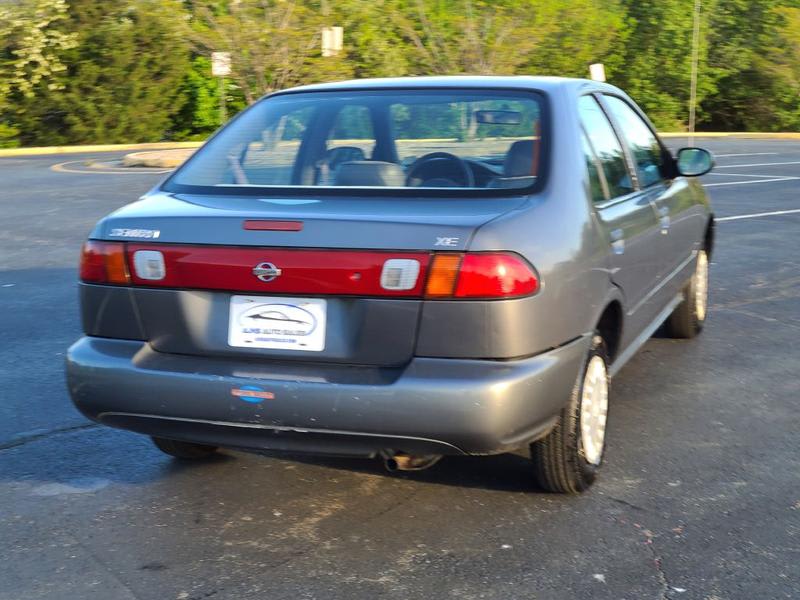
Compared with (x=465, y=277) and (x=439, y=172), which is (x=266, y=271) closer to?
(x=465, y=277)

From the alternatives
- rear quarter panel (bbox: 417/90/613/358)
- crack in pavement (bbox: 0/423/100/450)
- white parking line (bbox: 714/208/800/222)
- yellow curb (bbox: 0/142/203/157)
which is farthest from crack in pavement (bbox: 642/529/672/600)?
yellow curb (bbox: 0/142/203/157)

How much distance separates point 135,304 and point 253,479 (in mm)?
968

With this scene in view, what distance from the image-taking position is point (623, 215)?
4613 millimetres

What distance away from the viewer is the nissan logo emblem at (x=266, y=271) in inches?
143

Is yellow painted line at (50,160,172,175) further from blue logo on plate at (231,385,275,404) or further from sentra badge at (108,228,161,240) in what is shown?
blue logo on plate at (231,385,275,404)

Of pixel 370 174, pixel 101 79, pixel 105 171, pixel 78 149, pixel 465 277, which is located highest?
pixel 370 174

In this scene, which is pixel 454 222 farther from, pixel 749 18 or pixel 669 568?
pixel 749 18

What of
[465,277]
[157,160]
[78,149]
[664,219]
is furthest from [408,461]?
[78,149]

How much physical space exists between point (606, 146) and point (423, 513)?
1.81 meters

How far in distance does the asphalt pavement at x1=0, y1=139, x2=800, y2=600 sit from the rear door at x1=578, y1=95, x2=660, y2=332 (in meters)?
0.66

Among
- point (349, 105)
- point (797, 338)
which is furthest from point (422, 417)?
point (797, 338)

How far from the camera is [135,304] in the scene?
385 centimetres

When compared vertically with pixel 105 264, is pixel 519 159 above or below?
above

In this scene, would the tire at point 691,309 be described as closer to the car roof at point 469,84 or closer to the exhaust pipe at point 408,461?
the car roof at point 469,84
